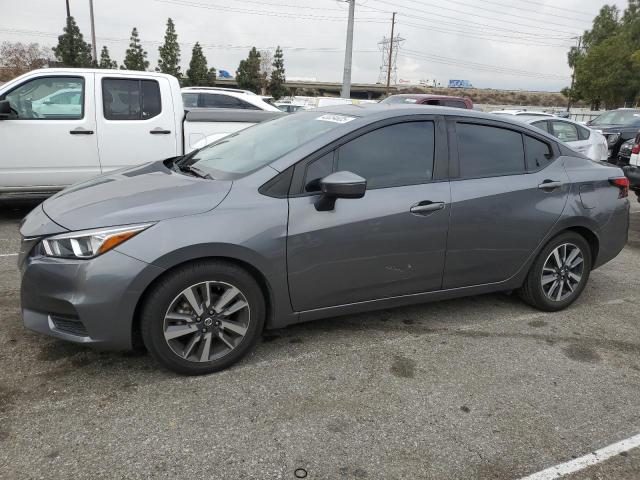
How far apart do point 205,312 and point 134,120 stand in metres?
4.86

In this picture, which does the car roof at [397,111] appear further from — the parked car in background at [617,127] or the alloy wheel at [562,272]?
the parked car in background at [617,127]

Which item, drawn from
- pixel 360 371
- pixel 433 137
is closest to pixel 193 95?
pixel 433 137

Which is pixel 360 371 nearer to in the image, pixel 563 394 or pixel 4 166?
pixel 563 394

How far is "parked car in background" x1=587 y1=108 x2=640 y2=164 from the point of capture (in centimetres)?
1400

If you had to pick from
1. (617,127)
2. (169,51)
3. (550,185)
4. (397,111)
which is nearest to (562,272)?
(550,185)

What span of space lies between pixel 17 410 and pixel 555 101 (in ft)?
440

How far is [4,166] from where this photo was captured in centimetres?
657

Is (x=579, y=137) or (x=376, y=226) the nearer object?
(x=376, y=226)

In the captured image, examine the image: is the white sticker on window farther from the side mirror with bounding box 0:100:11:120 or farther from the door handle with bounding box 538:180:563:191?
the side mirror with bounding box 0:100:11:120

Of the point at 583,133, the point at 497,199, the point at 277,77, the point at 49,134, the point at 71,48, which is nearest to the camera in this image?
the point at 497,199

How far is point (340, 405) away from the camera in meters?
2.92

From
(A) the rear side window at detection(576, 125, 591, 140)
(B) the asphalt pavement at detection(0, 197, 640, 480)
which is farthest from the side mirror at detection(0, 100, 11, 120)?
(A) the rear side window at detection(576, 125, 591, 140)

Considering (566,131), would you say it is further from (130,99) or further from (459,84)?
(459,84)

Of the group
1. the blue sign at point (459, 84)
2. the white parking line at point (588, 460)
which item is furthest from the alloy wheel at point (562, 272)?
the blue sign at point (459, 84)
